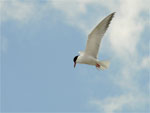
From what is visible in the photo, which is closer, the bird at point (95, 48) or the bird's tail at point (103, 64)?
the bird at point (95, 48)

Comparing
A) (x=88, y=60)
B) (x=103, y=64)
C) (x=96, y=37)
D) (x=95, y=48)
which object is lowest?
(x=103, y=64)

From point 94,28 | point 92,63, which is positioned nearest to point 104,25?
point 94,28

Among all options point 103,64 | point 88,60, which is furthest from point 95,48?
point 103,64

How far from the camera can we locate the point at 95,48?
2403cm

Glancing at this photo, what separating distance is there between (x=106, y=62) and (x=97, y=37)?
1.31 meters

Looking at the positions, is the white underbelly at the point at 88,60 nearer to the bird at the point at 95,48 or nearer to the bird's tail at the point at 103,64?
the bird at the point at 95,48

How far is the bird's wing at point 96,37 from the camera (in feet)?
76.2

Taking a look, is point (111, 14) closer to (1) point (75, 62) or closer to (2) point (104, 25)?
(2) point (104, 25)

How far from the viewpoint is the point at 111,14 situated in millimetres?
23125

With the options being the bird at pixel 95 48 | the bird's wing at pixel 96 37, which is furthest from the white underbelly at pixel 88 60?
the bird's wing at pixel 96 37

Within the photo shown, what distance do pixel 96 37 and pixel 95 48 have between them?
65cm

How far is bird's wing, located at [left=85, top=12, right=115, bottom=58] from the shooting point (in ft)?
76.2

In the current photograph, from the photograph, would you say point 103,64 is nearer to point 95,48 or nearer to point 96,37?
point 95,48

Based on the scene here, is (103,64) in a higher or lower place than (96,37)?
lower
